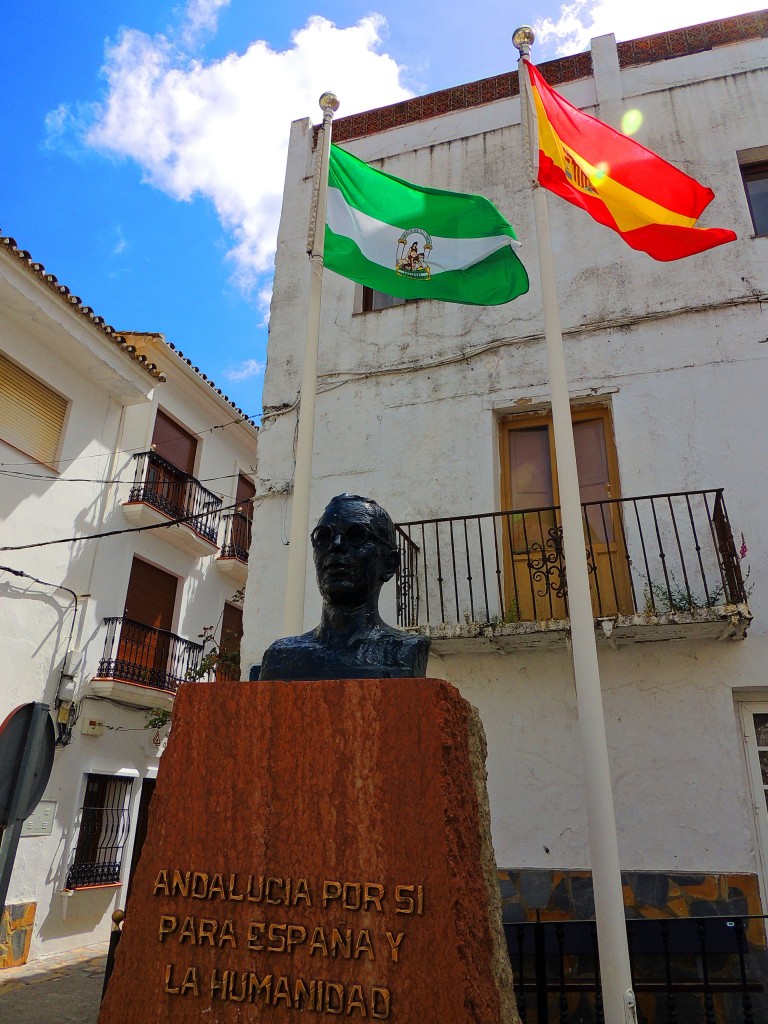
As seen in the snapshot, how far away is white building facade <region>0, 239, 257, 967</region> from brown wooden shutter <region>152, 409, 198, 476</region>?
0.06 metres

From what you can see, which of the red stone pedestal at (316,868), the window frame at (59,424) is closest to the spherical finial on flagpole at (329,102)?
the red stone pedestal at (316,868)

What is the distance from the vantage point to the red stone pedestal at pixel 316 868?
213cm

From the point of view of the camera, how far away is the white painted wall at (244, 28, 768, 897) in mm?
5816

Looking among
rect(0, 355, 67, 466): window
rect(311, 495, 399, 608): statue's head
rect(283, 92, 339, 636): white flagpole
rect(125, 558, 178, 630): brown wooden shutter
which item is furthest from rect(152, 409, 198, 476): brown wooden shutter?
rect(311, 495, 399, 608): statue's head

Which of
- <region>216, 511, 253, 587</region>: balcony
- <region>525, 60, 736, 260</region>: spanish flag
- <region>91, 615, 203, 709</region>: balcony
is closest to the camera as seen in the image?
<region>525, 60, 736, 260</region>: spanish flag

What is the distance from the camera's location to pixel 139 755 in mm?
12391

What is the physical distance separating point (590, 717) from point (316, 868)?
86.9 inches

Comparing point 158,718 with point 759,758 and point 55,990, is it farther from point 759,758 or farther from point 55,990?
point 759,758


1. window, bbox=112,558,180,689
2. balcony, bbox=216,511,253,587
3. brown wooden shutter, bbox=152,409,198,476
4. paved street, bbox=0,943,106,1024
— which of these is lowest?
paved street, bbox=0,943,106,1024

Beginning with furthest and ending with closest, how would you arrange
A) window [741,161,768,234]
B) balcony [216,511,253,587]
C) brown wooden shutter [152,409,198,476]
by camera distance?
balcony [216,511,253,587] < brown wooden shutter [152,409,198,476] < window [741,161,768,234]

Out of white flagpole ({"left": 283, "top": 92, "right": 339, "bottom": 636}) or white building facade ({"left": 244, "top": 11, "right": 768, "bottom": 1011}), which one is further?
white building facade ({"left": 244, "top": 11, "right": 768, "bottom": 1011})

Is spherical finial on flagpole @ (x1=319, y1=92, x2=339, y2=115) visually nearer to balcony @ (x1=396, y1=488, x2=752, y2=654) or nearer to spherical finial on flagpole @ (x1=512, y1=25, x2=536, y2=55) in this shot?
spherical finial on flagpole @ (x1=512, y1=25, x2=536, y2=55)

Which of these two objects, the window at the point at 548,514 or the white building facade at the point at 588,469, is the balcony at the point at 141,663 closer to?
the white building facade at the point at 588,469

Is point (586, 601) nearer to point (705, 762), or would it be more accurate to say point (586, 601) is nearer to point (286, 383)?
point (705, 762)
